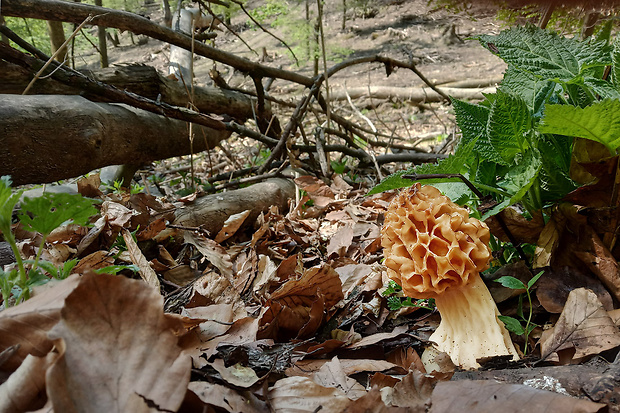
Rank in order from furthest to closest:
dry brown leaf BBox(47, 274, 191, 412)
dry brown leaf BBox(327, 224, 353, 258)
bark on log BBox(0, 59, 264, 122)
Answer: bark on log BBox(0, 59, 264, 122)
dry brown leaf BBox(327, 224, 353, 258)
dry brown leaf BBox(47, 274, 191, 412)

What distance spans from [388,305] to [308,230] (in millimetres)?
1328

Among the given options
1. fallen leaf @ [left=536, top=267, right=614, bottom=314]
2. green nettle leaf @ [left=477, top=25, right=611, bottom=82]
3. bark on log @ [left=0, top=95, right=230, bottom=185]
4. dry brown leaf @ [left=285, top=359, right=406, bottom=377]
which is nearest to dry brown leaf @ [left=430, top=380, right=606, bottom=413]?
dry brown leaf @ [left=285, top=359, right=406, bottom=377]

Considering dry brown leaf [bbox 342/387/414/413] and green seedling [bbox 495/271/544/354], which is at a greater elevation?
dry brown leaf [bbox 342/387/414/413]

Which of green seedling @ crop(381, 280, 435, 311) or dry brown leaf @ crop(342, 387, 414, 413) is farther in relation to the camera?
green seedling @ crop(381, 280, 435, 311)

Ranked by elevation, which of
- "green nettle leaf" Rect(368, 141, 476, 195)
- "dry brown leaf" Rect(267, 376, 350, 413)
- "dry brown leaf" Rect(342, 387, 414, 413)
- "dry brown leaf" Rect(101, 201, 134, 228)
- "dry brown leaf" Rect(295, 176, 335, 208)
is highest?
"green nettle leaf" Rect(368, 141, 476, 195)

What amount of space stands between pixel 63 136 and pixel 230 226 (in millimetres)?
1111

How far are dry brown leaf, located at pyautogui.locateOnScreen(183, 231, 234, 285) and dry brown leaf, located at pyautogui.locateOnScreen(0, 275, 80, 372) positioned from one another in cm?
123

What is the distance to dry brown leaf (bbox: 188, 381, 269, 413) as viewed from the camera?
989 millimetres

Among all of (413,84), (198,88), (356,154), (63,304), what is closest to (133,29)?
(198,88)

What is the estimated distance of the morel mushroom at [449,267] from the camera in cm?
154

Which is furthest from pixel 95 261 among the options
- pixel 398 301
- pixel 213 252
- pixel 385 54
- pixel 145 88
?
pixel 385 54

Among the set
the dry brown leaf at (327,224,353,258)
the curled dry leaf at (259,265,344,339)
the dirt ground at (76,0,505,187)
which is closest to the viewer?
the curled dry leaf at (259,265,344,339)

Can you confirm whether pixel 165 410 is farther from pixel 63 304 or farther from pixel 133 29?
pixel 133 29

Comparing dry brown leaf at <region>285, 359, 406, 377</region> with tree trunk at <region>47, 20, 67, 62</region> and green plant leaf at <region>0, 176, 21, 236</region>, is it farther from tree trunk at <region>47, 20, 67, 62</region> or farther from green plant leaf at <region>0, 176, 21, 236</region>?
tree trunk at <region>47, 20, 67, 62</region>
